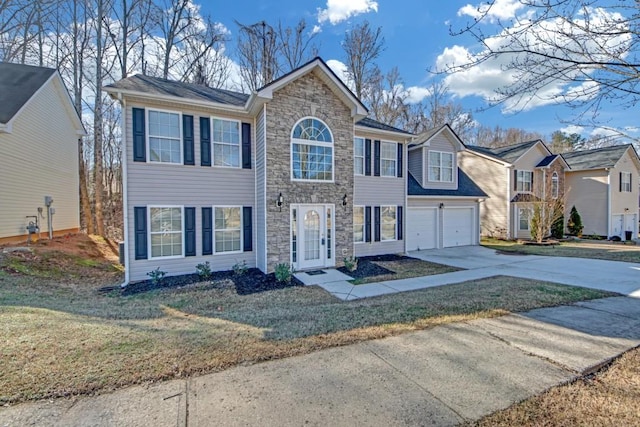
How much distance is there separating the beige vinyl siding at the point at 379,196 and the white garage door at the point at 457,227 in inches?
141

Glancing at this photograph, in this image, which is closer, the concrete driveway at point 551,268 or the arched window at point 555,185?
the concrete driveway at point 551,268

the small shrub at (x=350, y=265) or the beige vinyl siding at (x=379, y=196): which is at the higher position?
the beige vinyl siding at (x=379, y=196)

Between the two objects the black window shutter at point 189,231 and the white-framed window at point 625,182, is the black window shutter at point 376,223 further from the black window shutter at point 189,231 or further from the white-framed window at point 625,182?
the white-framed window at point 625,182

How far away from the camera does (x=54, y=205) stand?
14000 mm

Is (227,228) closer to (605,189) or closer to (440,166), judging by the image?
(440,166)

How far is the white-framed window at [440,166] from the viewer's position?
597 inches

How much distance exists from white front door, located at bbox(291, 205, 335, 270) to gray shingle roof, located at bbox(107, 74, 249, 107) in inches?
167

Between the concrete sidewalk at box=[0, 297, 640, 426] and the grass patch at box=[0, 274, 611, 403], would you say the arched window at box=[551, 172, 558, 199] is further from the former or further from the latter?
the concrete sidewalk at box=[0, 297, 640, 426]

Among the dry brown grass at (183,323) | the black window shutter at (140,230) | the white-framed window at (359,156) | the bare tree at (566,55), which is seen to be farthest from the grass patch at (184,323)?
the white-framed window at (359,156)

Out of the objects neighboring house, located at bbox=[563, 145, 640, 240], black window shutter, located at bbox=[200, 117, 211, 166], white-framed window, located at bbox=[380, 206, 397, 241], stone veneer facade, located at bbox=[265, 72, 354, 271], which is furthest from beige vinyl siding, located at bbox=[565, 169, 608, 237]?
black window shutter, located at bbox=[200, 117, 211, 166]

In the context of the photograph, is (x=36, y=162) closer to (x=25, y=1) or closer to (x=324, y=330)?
(x=25, y=1)

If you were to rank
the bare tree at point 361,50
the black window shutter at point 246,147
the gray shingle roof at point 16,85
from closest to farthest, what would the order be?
the black window shutter at point 246,147 < the gray shingle roof at point 16,85 < the bare tree at point 361,50

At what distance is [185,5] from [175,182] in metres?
14.5

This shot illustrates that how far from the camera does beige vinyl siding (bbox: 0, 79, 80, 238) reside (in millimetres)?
11141
